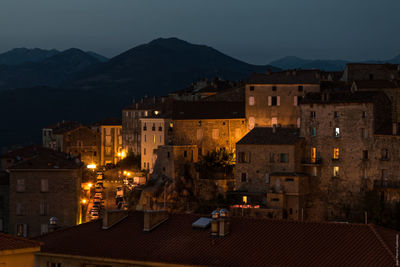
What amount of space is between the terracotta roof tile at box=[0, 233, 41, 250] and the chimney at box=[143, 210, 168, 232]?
451 centimetres

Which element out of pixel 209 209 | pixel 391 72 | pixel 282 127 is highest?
pixel 391 72

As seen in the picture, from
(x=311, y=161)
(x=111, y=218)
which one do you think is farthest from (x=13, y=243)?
(x=311, y=161)

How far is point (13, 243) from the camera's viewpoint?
2698 cm

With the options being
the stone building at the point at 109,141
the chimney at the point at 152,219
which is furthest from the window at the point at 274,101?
the chimney at the point at 152,219

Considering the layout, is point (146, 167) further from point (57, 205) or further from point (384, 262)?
point (384, 262)

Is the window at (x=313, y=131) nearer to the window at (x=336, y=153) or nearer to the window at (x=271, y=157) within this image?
the window at (x=336, y=153)

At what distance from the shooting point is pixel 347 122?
2399 inches

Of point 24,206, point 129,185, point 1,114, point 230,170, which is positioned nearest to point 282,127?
point 230,170

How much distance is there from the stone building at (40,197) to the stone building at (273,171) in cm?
1479

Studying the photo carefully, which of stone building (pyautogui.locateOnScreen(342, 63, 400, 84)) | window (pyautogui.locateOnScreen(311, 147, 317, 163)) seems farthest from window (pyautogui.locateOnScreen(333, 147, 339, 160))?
stone building (pyautogui.locateOnScreen(342, 63, 400, 84))

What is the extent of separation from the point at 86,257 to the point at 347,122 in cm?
3766

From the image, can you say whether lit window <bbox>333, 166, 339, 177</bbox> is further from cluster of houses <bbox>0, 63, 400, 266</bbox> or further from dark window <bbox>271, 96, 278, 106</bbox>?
dark window <bbox>271, 96, 278, 106</bbox>

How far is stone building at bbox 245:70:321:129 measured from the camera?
70.9m

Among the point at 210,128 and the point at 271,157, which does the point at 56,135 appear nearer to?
the point at 210,128
